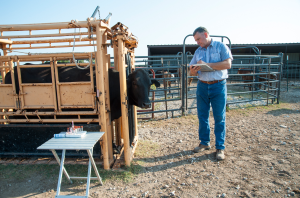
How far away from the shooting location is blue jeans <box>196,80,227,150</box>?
3443 millimetres

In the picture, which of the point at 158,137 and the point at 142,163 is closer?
the point at 142,163

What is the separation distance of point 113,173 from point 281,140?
12.0 feet

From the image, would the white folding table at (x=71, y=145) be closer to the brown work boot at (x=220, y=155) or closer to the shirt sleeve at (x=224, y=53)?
the brown work boot at (x=220, y=155)

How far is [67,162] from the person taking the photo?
3373 mm

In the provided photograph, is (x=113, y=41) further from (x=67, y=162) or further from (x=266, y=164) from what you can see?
(x=266, y=164)

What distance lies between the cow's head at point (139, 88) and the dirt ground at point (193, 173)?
1072mm

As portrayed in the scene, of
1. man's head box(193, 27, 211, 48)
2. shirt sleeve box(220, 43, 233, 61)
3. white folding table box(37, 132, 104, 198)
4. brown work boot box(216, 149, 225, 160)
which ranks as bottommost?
brown work boot box(216, 149, 225, 160)

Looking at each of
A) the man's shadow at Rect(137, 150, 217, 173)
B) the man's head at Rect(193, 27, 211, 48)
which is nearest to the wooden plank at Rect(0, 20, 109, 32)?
the man's head at Rect(193, 27, 211, 48)

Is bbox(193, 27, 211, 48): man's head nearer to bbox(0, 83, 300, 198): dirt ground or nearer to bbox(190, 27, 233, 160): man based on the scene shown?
bbox(190, 27, 233, 160): man

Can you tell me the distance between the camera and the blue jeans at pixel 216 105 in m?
3.44

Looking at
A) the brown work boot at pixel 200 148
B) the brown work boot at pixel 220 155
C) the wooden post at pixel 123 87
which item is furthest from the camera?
the brown work boot at pixel 200 148

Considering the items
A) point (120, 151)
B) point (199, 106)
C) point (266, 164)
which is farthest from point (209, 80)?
point (120, 151)

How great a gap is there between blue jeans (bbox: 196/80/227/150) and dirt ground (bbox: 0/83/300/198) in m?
0.43

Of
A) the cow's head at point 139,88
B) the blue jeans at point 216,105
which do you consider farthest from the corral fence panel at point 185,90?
→ the blue jeans at point 216,105
